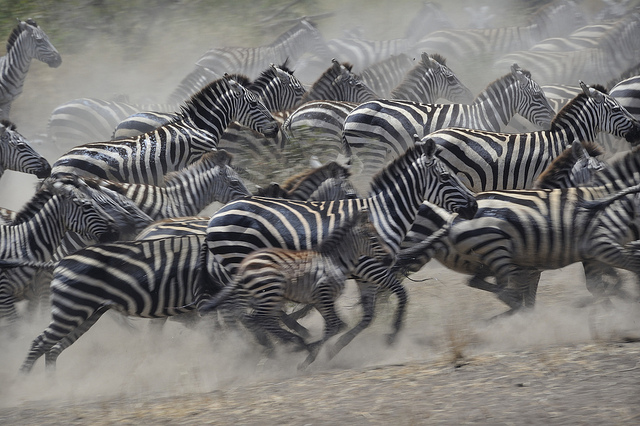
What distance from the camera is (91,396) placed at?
18.9ft

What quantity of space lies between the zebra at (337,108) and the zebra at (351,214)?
2.60 metres

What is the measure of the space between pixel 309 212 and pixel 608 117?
4377 mm

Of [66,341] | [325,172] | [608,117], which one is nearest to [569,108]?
[608,117]

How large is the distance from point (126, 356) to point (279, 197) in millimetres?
1959

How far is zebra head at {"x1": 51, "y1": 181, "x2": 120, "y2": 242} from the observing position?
22.6 ft

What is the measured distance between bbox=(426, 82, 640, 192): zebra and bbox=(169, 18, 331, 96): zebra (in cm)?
840

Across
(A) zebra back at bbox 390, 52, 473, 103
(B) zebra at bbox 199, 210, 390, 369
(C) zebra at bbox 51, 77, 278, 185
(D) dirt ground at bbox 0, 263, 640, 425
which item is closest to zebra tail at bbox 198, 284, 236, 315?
(B) zebra at bbox 199, 210, 390, 369

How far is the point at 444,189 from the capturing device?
Result: 6512 mm

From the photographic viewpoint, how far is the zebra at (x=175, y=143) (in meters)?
8.45

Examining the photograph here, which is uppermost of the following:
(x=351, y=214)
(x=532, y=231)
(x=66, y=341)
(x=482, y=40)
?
→ (x=482, y=40)

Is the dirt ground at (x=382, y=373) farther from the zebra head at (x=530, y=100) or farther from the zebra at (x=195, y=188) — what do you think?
the zebra head at (x=530, y=100)

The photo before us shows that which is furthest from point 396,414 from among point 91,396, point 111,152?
point 111,152

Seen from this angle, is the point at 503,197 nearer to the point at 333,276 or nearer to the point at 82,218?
the point at 333,276

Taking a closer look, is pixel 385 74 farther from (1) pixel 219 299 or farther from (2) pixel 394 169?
(1) pixel 219 299
